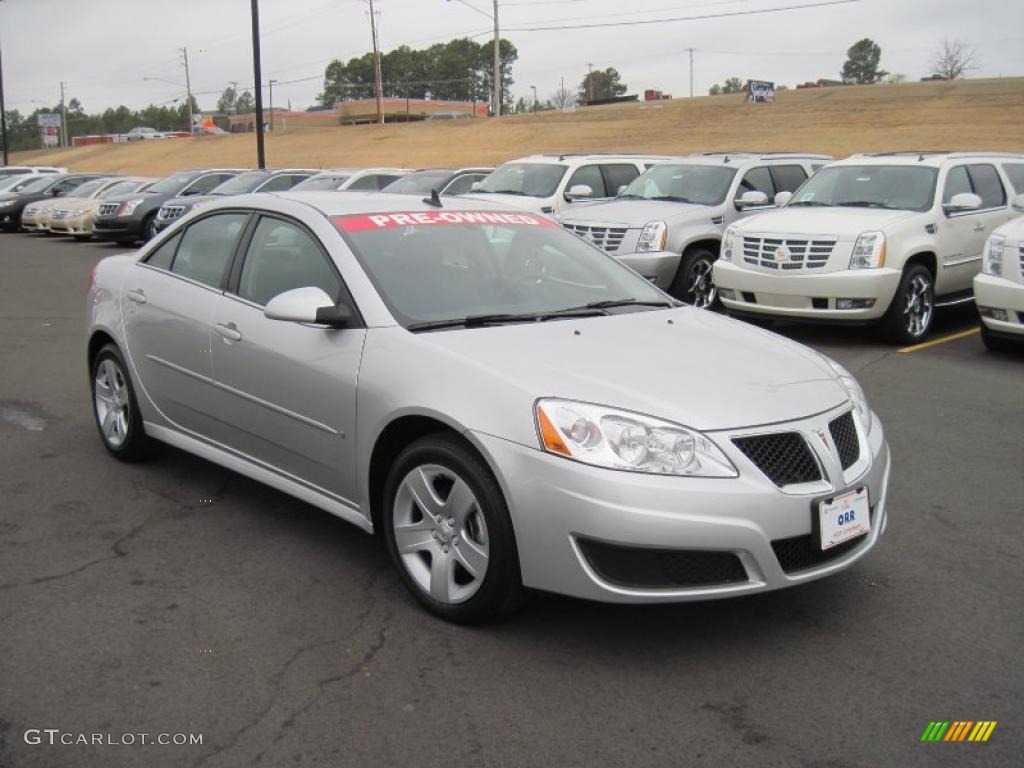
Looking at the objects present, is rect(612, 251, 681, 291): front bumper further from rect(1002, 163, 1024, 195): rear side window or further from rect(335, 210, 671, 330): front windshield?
rect(335, 210, 671, 330): front windshield

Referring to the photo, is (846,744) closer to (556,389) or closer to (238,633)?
(556,389)

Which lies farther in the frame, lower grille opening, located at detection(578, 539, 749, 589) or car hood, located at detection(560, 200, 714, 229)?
car hood, located at detection(560, 200, 714, 229)

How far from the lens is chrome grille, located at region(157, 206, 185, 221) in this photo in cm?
2139

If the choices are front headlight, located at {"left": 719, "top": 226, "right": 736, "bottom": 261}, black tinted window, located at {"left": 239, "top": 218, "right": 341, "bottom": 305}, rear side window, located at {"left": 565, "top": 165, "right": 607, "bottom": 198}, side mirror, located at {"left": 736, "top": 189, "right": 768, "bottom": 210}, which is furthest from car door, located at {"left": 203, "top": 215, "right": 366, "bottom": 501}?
rear side window, located at {"left": 565, "top": 165, "right": 607, "bottom": 198}

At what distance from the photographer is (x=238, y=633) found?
155 inches

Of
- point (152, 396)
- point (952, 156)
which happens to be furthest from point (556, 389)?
point (952, 156)

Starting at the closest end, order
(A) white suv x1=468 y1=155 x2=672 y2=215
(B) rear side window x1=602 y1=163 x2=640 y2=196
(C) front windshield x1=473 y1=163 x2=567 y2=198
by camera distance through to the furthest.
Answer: (A) white suv x1=468 y1=155 x2=672 y2=215 < (C) front windshield x1=473 y1=163 x2=567 y2=198 < (B) rear side window x1=602 y1=163 x2=640 y2=196

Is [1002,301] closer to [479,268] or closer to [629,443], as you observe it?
[479,268]

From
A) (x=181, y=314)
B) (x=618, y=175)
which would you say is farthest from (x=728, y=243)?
(x=181, y=314)

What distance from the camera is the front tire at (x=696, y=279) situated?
12.1m

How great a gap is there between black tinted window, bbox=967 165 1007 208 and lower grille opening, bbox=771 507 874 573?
9.03 meters

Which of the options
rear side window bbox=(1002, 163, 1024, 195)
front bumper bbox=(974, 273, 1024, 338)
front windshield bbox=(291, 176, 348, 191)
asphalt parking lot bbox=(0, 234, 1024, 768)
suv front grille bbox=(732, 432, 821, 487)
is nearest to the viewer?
asphalt parking lot bbox=(0, 234, 1024, 768)

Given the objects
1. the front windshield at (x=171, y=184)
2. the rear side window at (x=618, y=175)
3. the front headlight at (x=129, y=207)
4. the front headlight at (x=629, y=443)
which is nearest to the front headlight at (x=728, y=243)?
the rear side window at (x=618, y=175)

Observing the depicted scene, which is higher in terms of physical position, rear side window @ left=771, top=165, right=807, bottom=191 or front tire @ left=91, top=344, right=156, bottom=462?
rear side window @ left=771, top=165, right=807, bottom=191
